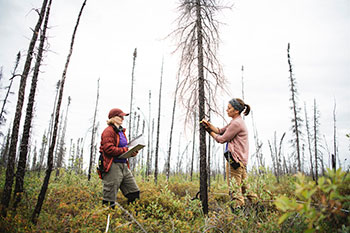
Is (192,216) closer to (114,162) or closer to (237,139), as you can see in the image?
(237,139)

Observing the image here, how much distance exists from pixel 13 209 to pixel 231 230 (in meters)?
4.78

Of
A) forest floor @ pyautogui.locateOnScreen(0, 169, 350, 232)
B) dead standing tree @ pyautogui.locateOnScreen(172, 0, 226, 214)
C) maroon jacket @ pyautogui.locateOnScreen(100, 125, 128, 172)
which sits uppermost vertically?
dead standing tree @ pyautogui.locateOnScreen(172, 0, 226, 214)

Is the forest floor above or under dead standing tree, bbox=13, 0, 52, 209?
under

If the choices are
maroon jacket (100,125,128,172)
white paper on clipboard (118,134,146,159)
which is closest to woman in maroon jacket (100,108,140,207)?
maroon jacket (100,125,128,172)

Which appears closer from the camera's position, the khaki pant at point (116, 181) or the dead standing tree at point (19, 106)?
the khaki pant at point (116, 181)

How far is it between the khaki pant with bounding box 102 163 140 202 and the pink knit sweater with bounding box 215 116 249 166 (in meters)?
2.58

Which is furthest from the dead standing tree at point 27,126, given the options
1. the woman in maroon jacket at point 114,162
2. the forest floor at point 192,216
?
the woman in maroon jacket at point 114,162

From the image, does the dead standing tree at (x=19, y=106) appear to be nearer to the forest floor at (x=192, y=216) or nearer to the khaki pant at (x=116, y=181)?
the forest floor at (x=192, y=216)

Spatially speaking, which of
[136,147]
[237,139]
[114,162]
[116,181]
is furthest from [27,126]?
[237,139]

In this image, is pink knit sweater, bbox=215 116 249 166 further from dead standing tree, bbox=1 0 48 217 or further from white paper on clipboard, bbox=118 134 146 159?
dead standing tree, bbox=1 0 48 217

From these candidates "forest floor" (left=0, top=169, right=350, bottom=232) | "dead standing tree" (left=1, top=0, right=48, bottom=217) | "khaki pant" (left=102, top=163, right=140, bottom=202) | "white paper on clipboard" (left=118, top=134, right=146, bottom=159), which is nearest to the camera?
"forest floor" (left=0, top=169, right=350, bottom=232)

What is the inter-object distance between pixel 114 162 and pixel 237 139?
3.07 meters

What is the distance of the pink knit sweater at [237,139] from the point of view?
14.3 feet

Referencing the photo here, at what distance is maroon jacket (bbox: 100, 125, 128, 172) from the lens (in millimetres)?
4590
